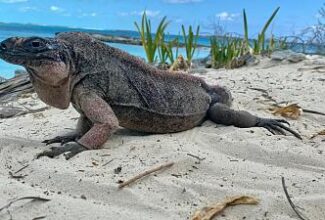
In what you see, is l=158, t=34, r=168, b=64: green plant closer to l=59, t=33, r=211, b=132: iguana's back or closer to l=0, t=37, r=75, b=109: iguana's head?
l=59, t=33, r=211, b=132: iguana's back

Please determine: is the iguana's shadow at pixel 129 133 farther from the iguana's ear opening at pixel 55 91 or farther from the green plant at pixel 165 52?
the green plant at pixel 165 52

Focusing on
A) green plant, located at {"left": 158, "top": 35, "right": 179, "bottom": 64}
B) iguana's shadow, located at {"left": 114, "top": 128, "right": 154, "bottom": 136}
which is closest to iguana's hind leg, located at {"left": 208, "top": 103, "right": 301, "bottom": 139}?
iguana's shadow, located at {"left": 114, "top": 128, "right": 154, "bottom": 136}

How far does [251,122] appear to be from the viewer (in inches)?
168

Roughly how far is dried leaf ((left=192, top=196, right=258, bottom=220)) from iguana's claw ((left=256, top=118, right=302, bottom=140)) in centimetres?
153

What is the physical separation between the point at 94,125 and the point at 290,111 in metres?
1.95

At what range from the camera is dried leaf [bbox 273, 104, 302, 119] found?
15.2ft

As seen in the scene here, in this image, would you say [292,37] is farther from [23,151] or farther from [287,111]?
[23,151]

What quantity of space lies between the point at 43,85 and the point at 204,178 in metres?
1.47

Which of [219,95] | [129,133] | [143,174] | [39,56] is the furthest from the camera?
[219,95]

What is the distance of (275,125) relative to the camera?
4199 millimetres

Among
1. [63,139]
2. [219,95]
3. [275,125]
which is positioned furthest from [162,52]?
[63,139]

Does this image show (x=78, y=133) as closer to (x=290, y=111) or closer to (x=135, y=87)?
(x=135, y=87)

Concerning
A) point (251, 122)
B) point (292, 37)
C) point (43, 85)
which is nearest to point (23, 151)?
point (43, 85)

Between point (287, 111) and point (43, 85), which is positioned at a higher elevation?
point (43, 85)
